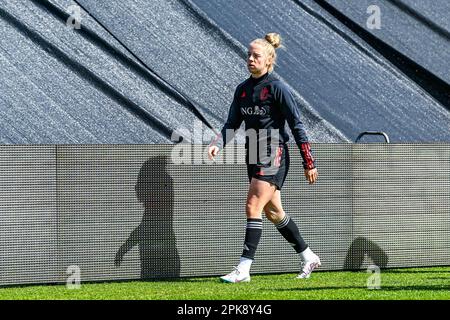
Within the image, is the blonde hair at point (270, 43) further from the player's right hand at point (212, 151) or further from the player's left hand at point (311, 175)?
the player's left hand at point (311, 175)

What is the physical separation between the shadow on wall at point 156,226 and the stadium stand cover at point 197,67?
939mm

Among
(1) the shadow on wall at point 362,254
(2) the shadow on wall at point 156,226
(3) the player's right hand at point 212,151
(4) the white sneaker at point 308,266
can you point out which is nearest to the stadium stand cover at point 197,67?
(2) the shadow on wall at point 156,226

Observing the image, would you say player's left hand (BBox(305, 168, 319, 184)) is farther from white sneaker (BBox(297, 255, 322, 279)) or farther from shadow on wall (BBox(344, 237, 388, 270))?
shadow on wall (BBox(344, 237, 388, 270))

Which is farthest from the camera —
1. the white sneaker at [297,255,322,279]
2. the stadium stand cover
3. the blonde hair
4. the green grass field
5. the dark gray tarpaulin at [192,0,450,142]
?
the dark gray tarpaulin at [192,0,450,142]

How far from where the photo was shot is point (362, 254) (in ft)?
32.3

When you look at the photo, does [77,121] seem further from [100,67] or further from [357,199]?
[357,199]

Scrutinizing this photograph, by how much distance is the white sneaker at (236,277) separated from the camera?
863cm

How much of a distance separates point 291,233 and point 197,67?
257cm

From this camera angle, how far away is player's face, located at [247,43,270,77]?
864 cm

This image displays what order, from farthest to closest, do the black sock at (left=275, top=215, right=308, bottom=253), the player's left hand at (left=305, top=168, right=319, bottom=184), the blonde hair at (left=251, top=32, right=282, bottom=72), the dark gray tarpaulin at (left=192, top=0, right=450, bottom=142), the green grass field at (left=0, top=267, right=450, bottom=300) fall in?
the dark gray tarpaulin at (left=192, top=0, right=450, bottom=142)
the black sock at (left=275, top=215, right=308, bottom=253)
the blonde hair at (left=251, top=32, right=282, bottom=72)
the player's left hand at (left=305, top=168, right=319, bottom=184)
the green grass field at (left=0, top=267, right=450, bottom=300)

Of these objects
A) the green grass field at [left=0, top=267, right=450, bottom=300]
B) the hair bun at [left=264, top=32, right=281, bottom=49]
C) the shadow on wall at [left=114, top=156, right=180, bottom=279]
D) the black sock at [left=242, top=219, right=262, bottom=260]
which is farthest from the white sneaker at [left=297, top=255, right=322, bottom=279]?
the hair bun at [left=264, top=32, right=281, bottom=49]

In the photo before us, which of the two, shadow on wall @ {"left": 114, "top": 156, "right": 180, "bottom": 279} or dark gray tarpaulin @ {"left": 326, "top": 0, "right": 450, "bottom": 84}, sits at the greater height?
dark gray tarpaulin @ {"left": 326, "top": 0, "right": 450, "bottom": 84}

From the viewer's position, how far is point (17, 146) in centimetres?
862

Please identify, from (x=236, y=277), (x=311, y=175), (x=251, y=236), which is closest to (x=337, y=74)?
(x=311, y=175)
